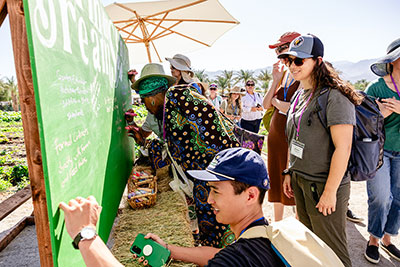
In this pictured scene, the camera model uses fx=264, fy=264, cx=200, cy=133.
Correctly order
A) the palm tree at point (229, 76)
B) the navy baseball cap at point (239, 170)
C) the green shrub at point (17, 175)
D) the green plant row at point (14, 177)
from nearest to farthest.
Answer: the navy baseball cap at point (239, 170), the green plant row at point (14, 177), the green shrub at point (17, 175), the palm tree at point (229, 76)

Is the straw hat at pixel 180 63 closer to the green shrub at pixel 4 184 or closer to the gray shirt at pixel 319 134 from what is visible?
the gray shirt at pixel 319 134

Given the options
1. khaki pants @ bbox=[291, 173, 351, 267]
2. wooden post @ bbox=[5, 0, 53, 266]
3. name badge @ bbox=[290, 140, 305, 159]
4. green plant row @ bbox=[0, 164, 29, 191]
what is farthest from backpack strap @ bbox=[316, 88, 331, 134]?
green plant row @ bbox=[0, 164, 29, 191]

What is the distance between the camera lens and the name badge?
2184 millimetres

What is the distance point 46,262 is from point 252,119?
6.79m

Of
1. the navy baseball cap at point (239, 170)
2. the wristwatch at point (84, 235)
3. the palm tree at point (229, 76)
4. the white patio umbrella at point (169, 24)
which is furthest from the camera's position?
the palm tree at point (229, 76)

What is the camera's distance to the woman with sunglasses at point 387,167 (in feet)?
8.91

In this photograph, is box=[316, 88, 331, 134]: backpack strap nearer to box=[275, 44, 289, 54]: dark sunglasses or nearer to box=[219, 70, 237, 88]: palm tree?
box=[275, 44, 289, 54]: dark sunglasses

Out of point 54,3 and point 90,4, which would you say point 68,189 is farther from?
point 90,4

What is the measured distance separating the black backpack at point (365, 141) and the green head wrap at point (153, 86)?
1421mm

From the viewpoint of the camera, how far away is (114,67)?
8.61ft

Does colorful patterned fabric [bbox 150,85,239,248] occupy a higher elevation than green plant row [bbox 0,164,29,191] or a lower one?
higher

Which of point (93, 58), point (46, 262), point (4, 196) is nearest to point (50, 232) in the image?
point (46, 262)

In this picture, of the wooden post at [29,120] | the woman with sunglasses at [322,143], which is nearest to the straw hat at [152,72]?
the woman with sunglasses at [322,143]

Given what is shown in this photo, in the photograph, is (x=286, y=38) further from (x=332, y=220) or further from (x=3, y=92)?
(x=3, y=92)
